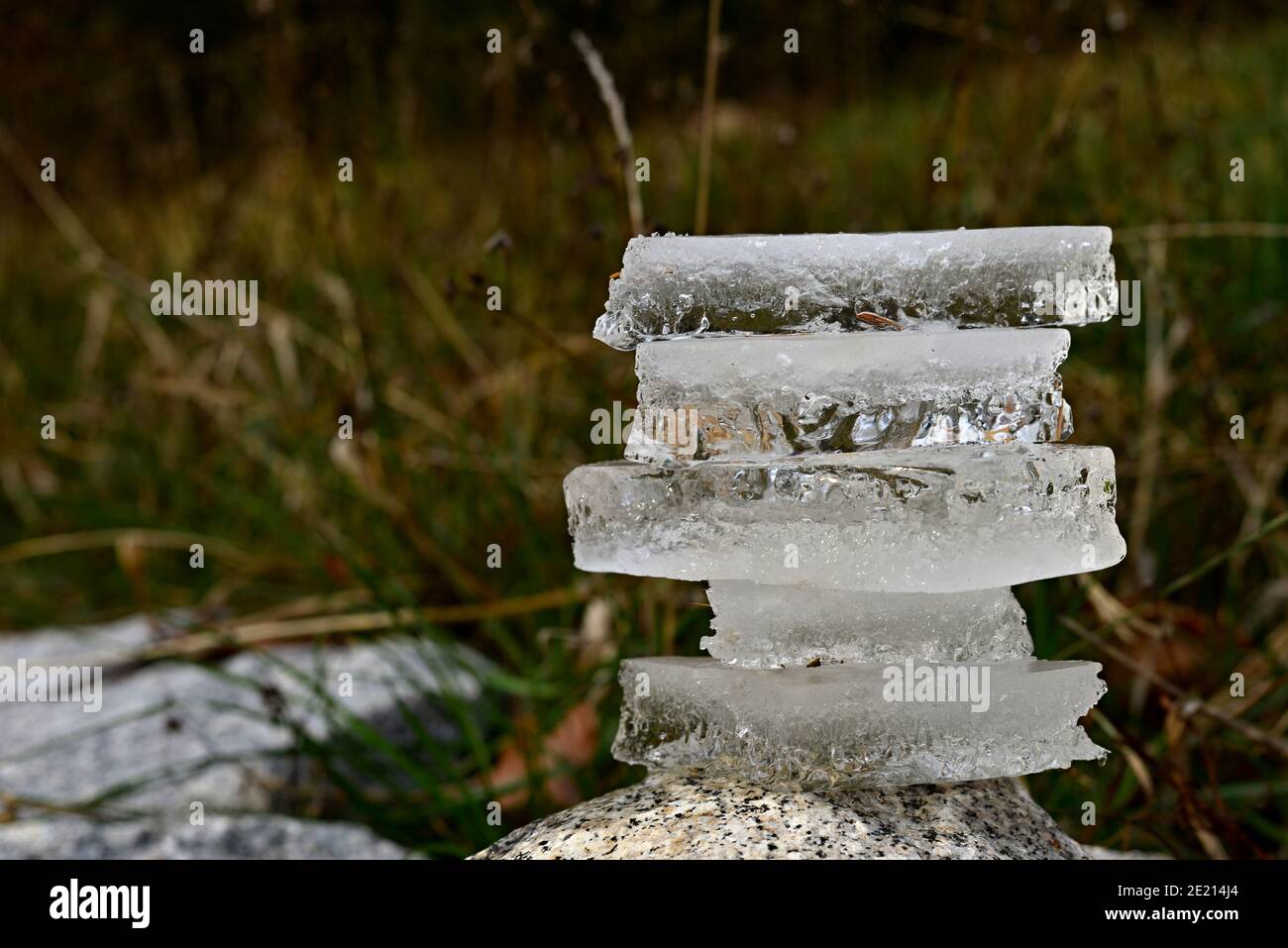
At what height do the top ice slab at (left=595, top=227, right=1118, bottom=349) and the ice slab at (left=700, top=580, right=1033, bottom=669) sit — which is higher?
the top ice slab at (left=595, top=227, right=1118, bottom=349)

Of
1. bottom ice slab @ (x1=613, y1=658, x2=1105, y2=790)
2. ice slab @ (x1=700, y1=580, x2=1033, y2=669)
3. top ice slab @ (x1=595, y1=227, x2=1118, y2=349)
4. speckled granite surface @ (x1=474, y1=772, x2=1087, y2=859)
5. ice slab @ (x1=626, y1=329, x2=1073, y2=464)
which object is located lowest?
speckled granite surface @ (x1=474, y1=772, x2=1087, y2=859)

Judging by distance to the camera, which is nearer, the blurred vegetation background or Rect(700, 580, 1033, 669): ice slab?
Rect(700, 580, 1033, 669): ice slab

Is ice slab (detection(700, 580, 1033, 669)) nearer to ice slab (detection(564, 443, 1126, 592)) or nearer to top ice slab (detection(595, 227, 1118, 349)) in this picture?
ice slab (detection(564, 443, 1126, 592))

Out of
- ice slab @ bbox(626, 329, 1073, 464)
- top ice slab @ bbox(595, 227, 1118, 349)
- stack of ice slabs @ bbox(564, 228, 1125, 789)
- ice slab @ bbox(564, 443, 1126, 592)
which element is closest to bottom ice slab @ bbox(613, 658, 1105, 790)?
stack of ice slabs @ bbox(564, 228, 1125, 789)

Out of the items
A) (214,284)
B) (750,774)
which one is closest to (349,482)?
(214,284)

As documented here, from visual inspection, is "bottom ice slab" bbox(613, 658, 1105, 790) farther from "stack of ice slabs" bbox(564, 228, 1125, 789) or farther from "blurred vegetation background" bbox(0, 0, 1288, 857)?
"blurred vegetation background" bbox(0, 0, 1288, 857)
